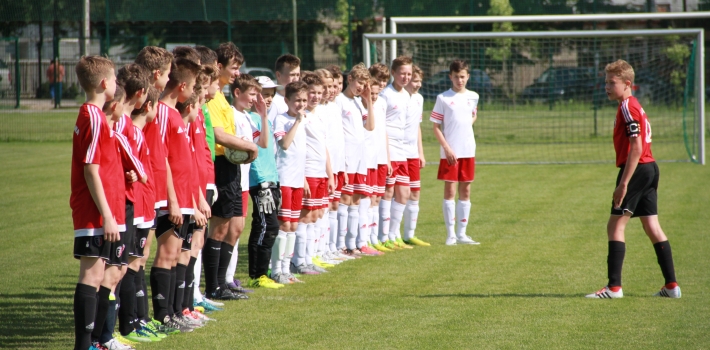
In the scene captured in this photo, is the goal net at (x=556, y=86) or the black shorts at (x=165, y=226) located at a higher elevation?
the goal net at (x=556, y=86)

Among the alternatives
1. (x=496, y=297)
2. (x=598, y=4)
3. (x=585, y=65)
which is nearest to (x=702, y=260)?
(x=496, y=297)

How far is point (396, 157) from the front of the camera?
32.0 feet

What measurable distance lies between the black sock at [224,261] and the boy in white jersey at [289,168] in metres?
0.74

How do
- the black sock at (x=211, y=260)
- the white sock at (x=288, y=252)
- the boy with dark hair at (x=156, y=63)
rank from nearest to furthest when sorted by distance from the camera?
1. the boy with dark hair at (x=156, y=63)
2. the black sock at (x=211, y=260)
3. the white sock at (x=288, y=252)

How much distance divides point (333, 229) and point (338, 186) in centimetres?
52

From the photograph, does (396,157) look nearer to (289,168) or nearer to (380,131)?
(380,131)

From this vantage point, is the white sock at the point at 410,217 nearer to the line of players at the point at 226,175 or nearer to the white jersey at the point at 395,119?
the line of players at the point at 226,175

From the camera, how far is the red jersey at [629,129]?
6578 millimetres

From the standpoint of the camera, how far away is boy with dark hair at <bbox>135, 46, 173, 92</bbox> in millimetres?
5031

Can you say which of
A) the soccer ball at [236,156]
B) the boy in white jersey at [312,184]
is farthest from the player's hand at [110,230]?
the boy in white jersey at [312,184]

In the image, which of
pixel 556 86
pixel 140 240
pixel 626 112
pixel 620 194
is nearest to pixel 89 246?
pixel 140 240

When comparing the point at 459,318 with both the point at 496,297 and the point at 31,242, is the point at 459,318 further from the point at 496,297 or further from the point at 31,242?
the point at 31,242

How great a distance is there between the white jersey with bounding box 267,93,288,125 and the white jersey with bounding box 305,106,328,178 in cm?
31

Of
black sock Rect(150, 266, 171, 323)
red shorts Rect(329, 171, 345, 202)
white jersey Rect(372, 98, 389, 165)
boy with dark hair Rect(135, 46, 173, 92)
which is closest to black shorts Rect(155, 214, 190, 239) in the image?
black sock Rect(150, 266, 171, 323)
